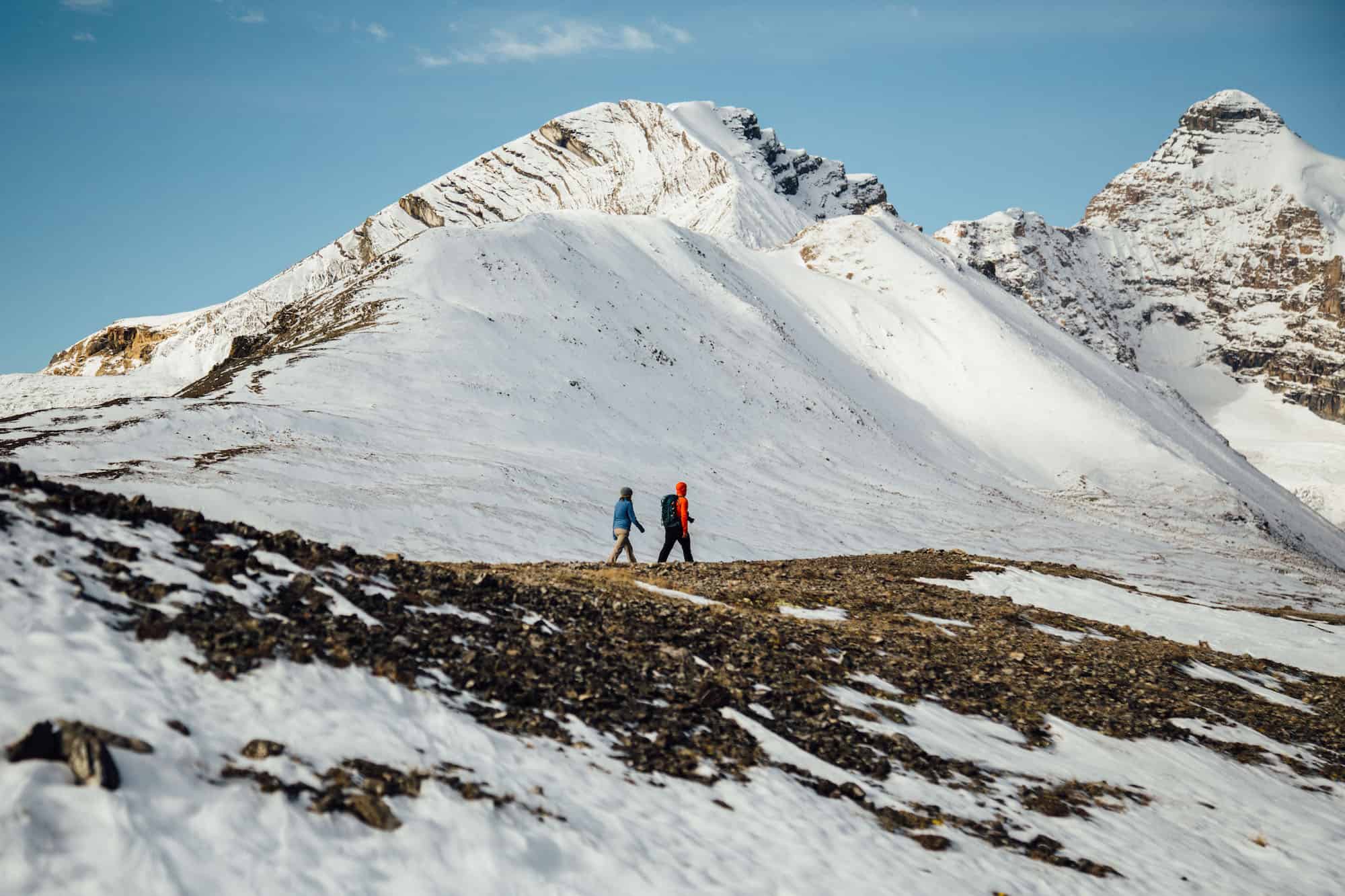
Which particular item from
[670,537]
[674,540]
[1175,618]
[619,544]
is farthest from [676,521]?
[1175,618]

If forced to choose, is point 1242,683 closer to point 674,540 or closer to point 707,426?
point 674,540

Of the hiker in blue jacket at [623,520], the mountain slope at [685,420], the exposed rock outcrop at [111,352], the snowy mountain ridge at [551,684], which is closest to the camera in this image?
the snowy mountain ridge at [551,684]

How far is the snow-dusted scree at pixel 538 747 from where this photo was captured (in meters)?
6.35

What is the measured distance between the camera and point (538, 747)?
8.53 metres

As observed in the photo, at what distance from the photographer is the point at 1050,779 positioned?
11266 millimetres

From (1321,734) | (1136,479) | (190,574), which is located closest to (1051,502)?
(1136,479)

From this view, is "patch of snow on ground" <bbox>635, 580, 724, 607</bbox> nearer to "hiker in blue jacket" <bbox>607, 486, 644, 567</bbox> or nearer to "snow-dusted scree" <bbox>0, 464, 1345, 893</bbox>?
"snow-dusted scree" <bbox>0, 464, 1345, 893</bbox>

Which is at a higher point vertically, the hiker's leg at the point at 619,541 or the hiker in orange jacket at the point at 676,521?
the hiker in orange jacket at the point at 676,521

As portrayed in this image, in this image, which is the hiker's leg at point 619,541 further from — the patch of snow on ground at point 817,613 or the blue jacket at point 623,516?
the patch of snow on ground at point 817,613

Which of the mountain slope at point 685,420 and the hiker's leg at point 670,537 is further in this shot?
the mountain slope at point 685,420

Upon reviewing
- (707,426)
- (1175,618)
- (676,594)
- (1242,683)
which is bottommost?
(676,594)

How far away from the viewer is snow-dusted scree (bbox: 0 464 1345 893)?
20.8 feet

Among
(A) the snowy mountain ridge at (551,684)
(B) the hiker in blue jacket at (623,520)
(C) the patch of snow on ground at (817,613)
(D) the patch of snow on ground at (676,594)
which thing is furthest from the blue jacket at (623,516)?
(C) the patch of snow on ground at (817,613)

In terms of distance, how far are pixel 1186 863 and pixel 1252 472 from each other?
106 meters
